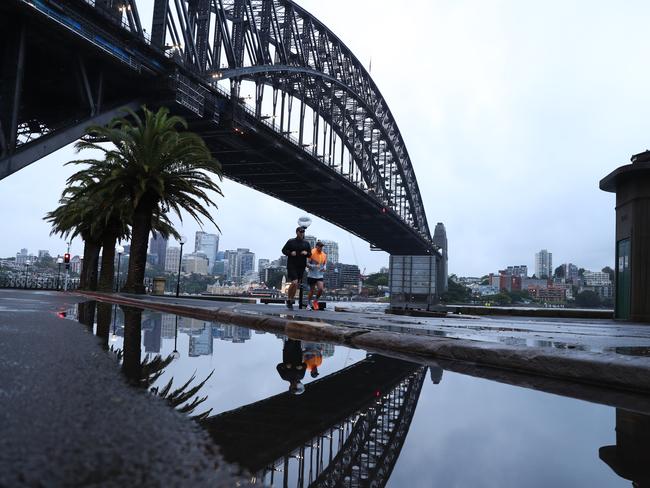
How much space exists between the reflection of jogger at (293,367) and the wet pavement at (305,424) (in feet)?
0.11

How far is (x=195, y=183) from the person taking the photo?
20938 millimetres

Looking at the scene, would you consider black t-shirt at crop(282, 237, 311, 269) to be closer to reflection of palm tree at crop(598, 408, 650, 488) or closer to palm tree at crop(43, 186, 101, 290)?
reflection of palm tree at crop(598, 408, 650, 488)

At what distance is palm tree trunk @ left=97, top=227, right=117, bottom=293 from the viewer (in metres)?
24.6

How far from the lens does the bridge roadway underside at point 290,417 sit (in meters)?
1.83

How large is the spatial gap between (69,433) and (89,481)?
51 cm

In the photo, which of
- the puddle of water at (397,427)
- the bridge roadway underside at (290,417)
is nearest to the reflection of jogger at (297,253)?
the puddle of water at (397,427)

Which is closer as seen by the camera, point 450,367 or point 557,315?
point 450,367

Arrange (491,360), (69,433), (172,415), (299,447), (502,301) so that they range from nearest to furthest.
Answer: (69,433) → (299,447) → (172,415) → (491,360) → (502,301)

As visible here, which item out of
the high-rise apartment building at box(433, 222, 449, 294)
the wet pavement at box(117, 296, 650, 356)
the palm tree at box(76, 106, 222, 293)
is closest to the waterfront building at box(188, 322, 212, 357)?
the wet pavement at box(117, 296, 650, 356)

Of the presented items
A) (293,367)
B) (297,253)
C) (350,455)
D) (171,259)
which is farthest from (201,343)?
(171,259)

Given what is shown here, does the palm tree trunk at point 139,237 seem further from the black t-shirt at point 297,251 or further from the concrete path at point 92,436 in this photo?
the concrete path at point 92,436

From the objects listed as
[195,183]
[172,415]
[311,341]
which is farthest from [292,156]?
[172,415]

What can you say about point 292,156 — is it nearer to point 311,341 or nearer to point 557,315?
point 557,315

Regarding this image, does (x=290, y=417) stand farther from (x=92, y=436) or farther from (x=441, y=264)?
(x=441, y=264)
